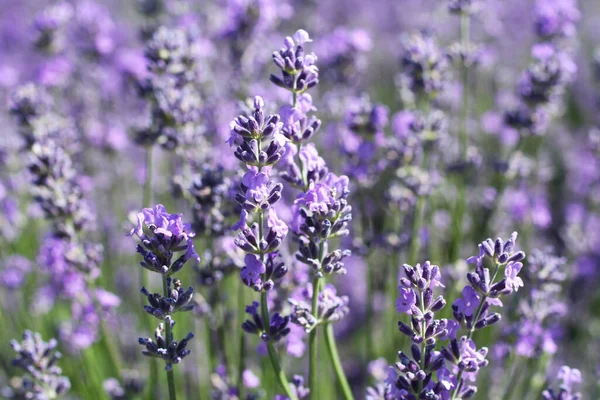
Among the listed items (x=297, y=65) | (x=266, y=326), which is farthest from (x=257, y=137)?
(x=266, y=326)

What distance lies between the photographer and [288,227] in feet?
6.56

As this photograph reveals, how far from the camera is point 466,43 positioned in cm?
331

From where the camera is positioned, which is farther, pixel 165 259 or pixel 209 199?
pixel 209 199

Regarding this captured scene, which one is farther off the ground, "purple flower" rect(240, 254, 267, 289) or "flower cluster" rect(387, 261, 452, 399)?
"purple flower" rect(240, 254, 267, 289)

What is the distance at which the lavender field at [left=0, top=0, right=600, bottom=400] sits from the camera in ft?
5.96

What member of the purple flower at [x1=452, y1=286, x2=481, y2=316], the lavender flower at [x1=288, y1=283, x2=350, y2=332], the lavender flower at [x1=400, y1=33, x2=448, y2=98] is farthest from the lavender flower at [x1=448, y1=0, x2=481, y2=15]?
the purple flower at [x1=452, y1=286, x2=481, y2=316]

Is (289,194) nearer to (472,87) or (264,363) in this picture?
(264,363)

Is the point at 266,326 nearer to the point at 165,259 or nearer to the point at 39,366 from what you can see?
the point at 165,259

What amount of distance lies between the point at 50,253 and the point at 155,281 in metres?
2.32

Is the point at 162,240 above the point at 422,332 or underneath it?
above

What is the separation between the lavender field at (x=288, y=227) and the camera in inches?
71.6

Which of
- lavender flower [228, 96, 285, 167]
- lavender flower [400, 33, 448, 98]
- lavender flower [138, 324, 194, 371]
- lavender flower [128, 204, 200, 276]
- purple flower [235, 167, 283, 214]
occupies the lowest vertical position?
lavender flower [138, 324, 194, 371]

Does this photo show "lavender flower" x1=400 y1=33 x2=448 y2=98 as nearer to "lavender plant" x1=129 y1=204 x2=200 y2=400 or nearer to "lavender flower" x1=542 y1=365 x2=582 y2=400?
"lavender flower" x1=542 y1=365 x2=582 y2=400

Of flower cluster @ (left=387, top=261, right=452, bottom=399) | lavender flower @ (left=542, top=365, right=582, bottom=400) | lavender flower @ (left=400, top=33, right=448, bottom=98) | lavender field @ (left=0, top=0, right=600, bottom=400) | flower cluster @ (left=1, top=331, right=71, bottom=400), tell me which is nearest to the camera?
flower cluster @ (left=387, top=261, right=452, bottom=399)
